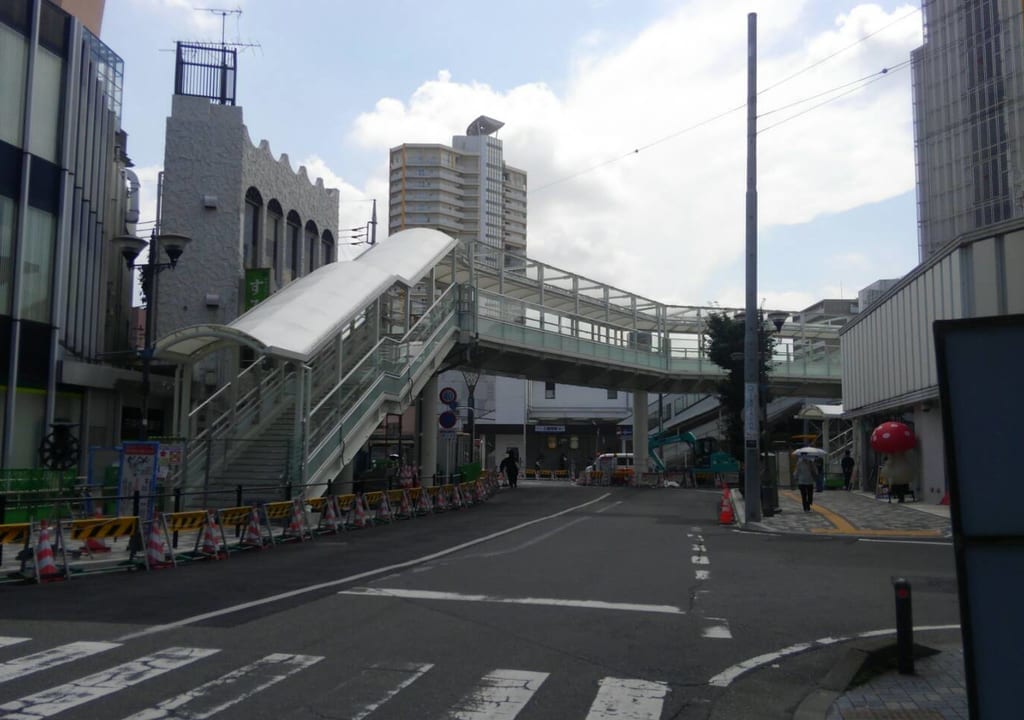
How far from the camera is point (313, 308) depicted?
24.2m

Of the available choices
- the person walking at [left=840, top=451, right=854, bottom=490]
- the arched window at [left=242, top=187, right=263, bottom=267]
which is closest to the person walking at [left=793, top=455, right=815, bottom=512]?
the person walking at [left=840, top=451, right=854, bottom=490]

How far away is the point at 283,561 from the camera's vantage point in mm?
15000

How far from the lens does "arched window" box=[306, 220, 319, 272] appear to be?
37219 millimetres

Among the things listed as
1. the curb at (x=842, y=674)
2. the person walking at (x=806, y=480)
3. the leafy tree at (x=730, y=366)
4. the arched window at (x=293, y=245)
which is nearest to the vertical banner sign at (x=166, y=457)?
the curb at (x=842, y=674)

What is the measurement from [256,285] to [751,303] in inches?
648

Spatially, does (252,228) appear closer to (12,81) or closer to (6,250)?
(12,81)

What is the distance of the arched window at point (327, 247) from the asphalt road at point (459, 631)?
2435cm

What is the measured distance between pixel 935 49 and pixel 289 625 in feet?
275

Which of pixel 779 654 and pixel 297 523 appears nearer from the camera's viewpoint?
pixel 779 654

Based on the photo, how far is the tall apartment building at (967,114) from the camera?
70.3m

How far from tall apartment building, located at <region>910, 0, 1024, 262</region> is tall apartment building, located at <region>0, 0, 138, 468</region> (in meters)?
60.7

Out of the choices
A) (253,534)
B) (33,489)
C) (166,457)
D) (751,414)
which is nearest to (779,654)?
(253,534)

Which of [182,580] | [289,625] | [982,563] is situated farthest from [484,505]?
[982,563]

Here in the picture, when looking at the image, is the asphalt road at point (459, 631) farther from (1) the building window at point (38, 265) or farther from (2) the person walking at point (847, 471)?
(2) the person walking at point (847, 471)
